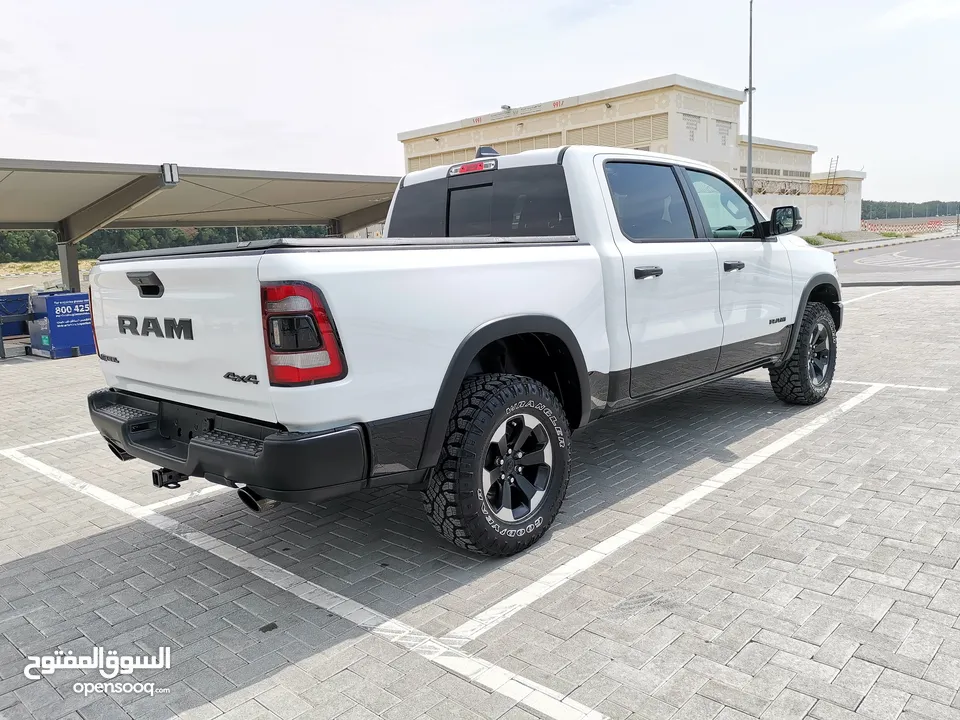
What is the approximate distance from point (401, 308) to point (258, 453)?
2.64 feet

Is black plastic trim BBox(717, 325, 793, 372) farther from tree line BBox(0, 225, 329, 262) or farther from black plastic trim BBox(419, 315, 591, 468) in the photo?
tree line BBox(0, 225, 329, 262)

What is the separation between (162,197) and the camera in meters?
16.5

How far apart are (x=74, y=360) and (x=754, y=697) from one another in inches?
510

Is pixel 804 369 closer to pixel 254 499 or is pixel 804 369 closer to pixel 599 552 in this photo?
pixel 599 552

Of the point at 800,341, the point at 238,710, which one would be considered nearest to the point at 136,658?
the point at 238,710

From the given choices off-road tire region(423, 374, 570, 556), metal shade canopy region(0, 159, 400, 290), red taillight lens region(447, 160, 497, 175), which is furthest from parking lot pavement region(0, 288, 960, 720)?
Result: metal shade canopy region(0, 159, 400, 290)

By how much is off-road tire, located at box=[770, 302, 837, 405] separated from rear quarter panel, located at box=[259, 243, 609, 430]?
325 centimetres

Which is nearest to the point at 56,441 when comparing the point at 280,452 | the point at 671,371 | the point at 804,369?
the point at 280,452

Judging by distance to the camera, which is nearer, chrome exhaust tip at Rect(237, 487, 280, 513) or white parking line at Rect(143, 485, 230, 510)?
chrome exhaust tip at Rect(237, 487, 280, 513)

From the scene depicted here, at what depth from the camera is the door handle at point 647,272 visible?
4168 mm

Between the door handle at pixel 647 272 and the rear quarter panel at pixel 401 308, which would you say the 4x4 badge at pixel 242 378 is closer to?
the rear quarter panel at pixel 401 308

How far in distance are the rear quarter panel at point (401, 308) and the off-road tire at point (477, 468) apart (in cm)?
25

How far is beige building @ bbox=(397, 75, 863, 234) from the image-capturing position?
126 ft

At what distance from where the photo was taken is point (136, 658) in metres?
2.88
